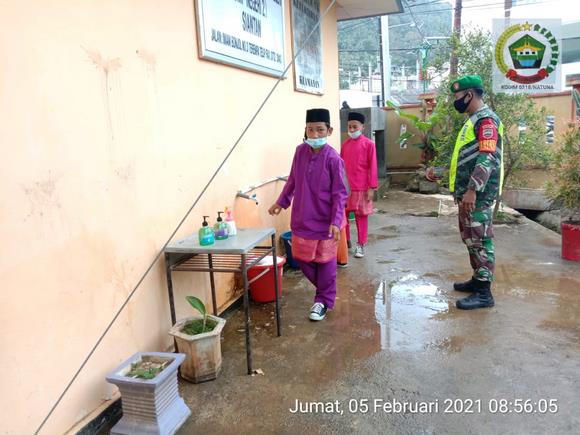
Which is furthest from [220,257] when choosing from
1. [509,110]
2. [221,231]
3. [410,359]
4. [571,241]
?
[509,110]

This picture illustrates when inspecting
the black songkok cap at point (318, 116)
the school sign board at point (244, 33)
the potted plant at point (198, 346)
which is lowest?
the potted plant at point (198, 346)

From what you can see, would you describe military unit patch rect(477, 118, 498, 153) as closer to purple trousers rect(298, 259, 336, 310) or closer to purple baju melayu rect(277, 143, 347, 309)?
purple baju melayu rect(277, 143, 347, 309)

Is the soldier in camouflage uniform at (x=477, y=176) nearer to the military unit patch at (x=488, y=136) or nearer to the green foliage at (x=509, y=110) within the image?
the military unit patch at (x=488, y=136)

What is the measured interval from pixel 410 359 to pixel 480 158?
5.17ft

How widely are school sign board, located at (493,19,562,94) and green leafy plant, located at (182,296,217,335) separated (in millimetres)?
5862

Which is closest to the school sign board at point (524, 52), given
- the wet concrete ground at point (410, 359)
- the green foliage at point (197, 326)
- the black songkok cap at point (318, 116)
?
the wet concrete ground at point (410, 359)

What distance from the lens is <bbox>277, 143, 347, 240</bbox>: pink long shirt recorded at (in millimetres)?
3295

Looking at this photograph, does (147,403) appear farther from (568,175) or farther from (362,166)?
(568,175)

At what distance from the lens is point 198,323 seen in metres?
2.76

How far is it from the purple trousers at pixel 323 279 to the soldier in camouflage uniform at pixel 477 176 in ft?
3.44

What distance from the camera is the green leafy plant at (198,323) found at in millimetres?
2670

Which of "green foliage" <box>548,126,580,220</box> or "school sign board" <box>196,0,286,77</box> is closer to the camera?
"school sign board" <box>196,0,286,77</box>

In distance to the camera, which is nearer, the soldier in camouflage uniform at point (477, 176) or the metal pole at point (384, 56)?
the soldier in camouflage uniform at point (477, 176)

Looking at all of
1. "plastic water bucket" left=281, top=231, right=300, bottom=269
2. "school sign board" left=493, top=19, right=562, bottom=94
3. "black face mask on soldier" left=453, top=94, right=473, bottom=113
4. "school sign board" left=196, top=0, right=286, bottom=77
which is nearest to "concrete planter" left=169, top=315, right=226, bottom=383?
"school sign board" left=196, top=0, right=286, bottom=77
